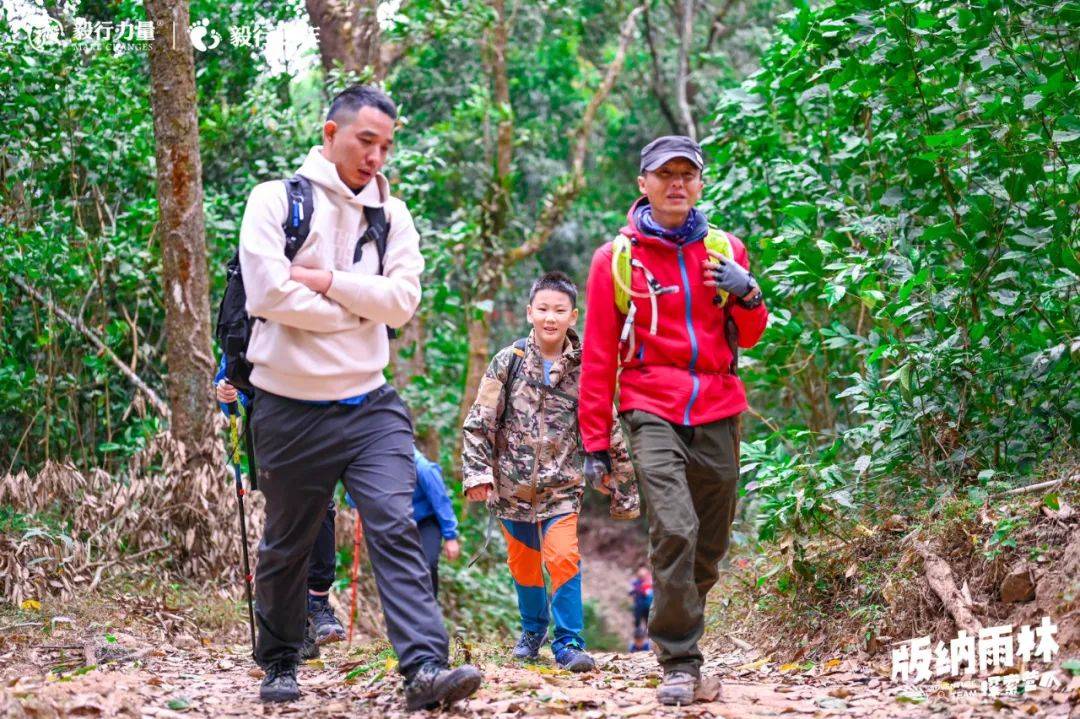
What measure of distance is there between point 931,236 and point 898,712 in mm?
2655

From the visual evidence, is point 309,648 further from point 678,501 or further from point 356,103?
point 356,103

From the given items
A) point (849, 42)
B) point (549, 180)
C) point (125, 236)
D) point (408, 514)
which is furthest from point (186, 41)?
point (549, 180)

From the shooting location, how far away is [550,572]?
649cm

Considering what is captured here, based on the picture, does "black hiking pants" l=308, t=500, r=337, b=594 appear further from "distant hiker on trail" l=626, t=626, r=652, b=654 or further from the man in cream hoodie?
"distant hiker on trail" l=626, t=626, r=652, b=654

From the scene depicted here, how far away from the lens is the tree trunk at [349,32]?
43.3 ft

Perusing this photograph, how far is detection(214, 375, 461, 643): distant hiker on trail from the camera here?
20.2ft

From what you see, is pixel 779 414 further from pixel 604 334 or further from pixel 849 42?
pixel 604 334

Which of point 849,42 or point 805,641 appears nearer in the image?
point 805,641

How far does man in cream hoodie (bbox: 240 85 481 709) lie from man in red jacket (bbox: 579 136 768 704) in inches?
33.0

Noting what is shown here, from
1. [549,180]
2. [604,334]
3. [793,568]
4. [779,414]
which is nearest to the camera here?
[604,334]

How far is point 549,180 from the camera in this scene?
795 inches

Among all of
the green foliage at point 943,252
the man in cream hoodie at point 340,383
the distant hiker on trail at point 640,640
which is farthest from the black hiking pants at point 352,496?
the distant hiker on trail at point 640,640

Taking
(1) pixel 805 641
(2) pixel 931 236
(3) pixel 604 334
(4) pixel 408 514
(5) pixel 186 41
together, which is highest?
(5) pixel 186 41
